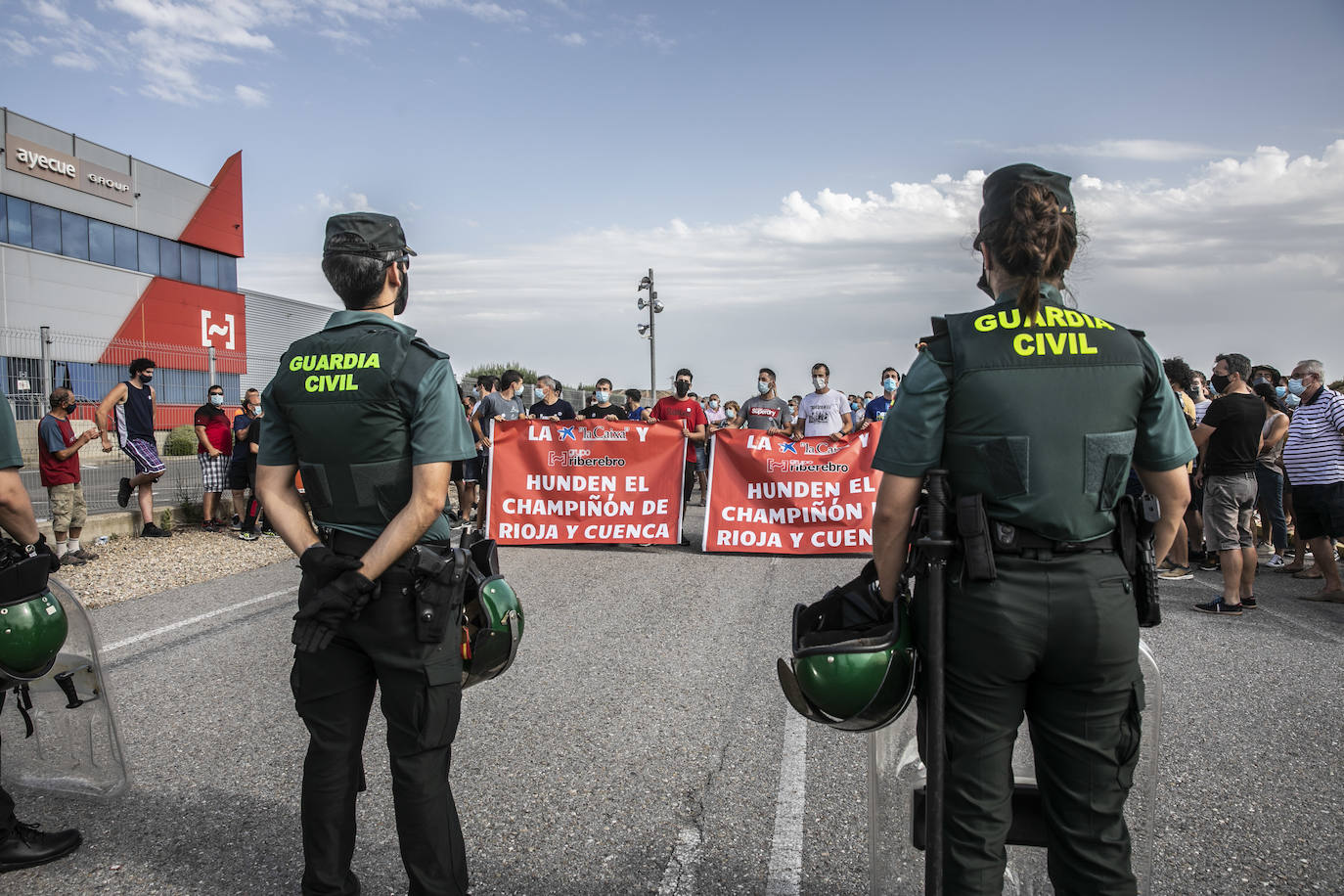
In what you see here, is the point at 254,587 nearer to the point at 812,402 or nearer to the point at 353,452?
the point at 353,452

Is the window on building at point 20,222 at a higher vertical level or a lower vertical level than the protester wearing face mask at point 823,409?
higher

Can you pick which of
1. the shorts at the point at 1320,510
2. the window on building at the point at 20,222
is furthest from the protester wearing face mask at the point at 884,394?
the window on building at the point at 20,222

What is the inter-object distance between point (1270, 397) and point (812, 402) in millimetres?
5615

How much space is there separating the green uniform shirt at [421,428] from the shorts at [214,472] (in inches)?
390

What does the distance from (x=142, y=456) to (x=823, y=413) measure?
8622 mm

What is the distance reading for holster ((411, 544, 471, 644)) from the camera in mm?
2404

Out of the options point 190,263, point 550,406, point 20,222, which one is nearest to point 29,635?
point 550,406

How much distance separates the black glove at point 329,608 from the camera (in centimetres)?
232

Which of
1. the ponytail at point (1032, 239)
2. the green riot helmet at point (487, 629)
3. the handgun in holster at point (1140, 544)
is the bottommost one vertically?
the green riot helmet at point (487, 629)

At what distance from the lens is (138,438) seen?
10641mm

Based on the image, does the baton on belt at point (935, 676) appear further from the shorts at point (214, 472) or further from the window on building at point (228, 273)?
the window on building at point (228, 273)

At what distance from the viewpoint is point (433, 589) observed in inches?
95.3

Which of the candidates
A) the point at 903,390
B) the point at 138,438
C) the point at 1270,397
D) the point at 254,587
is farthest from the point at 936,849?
the point at 138,438

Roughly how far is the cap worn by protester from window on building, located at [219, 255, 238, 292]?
135 ft
